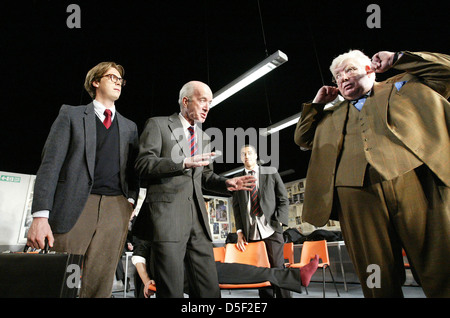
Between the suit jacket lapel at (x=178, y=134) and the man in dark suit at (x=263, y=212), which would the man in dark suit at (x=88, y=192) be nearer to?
the suit jacket lapel at (x=178, y=134)

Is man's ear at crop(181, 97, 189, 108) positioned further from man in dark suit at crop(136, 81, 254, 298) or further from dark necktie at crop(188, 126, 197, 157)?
dark necktie at crop(188, 126, 197, 157)

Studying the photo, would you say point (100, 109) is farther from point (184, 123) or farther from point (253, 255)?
point (253, 255)

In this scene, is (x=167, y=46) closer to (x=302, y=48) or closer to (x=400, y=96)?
(x=302, y=48)

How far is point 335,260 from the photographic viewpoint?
591cm

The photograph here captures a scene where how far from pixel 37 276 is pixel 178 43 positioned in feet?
13.0

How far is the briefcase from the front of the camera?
2.82ft

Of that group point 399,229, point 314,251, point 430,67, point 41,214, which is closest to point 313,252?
point 314,251

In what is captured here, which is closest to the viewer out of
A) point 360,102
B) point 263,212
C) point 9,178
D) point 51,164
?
point 51,164

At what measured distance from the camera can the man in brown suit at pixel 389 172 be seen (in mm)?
1131

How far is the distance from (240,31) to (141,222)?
3.65m

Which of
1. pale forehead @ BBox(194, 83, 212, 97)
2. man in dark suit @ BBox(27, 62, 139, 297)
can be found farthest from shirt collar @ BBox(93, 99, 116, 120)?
pale forehead @ BBox(194, 83, 212, 97)

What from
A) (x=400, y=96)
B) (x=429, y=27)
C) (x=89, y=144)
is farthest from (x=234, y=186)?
(x=429, y=27)

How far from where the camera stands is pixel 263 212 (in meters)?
2.85

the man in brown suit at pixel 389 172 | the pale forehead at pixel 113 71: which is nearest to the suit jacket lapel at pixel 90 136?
the pale forehead at pixel 113 71
